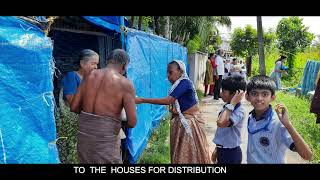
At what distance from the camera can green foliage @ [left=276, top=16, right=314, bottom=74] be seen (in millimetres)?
12609

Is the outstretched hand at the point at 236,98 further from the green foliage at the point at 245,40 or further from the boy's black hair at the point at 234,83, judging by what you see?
the green foliage at the point at 245,40

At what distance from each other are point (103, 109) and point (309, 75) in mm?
8636

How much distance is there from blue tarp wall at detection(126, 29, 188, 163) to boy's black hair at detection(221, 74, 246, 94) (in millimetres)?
→ 1542

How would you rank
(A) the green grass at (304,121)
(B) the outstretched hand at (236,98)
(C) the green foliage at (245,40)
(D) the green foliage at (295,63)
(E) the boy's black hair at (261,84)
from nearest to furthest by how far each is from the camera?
(E) the boy's black hair at (261,84)
(B) the outstretched hand at (236,98)
(A) the green grass at (304,121)
(D) the green foliage at (295,63)
(C) the green foliage at (245,40)

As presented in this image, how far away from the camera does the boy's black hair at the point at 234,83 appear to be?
3.41 m

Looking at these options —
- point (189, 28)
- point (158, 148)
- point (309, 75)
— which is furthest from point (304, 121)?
point (189, 28)

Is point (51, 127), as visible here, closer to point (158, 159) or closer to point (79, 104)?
point (79, 104)

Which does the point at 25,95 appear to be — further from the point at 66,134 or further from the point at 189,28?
the point at 189,28

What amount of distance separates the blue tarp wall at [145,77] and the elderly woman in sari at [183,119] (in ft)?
2.49

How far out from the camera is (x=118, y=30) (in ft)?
15.4

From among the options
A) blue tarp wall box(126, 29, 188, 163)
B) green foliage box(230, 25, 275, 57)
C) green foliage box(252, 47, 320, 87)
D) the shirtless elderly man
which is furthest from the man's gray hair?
green foliage box(230, 25, 275, 57)

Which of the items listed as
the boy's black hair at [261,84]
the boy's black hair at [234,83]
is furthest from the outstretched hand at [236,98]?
the boy's black hair at [261,84]
